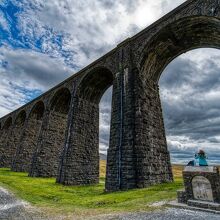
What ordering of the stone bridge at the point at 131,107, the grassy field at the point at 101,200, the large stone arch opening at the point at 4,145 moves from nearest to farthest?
the grassy field at the point at 101,200
the stone bridge at the point at 131,107
the large stone arch opening at the point at 4,145

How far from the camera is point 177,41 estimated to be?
13.3 m

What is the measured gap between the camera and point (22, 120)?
32844 mm

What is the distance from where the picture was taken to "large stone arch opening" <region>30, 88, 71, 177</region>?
2066 centimetres

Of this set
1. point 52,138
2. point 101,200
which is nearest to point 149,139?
point 101,200

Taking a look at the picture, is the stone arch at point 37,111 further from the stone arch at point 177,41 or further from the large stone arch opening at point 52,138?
the stone arch at point 177,41

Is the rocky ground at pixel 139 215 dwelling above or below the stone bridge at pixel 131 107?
below

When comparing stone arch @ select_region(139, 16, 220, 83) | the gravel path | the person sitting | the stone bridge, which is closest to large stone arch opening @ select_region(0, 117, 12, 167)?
the stone bridge

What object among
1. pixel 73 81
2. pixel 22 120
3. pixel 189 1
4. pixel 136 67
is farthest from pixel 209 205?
pixel 22 120

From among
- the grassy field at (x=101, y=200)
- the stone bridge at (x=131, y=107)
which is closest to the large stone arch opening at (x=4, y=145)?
the stone bridge at (x=131, y=107)

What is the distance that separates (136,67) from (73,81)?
837cm

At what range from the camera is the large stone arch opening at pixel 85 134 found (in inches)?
648

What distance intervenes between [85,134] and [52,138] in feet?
19.5

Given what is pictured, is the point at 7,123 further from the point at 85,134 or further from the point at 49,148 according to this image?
the point at 85,134

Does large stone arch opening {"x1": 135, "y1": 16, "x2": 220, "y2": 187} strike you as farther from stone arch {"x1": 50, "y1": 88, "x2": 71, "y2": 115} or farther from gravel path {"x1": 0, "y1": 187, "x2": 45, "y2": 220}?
stone arch {"x1": 50, "y1": 88, "x2": 71, "y2": 115}
